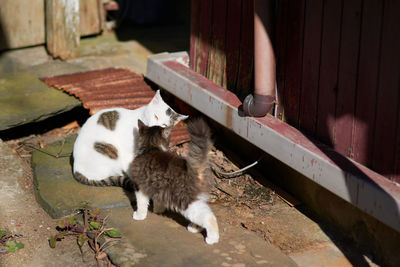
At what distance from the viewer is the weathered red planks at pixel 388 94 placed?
378cm

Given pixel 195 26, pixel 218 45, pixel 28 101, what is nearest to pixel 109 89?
pixel 28 101

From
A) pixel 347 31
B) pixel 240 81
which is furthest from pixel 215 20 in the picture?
pixel 347 31

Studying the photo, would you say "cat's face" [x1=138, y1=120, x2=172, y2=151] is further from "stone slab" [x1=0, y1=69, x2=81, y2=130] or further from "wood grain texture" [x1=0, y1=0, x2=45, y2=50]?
"wood grain texture" [x1=0, y1=0, x2=45, y2=50]

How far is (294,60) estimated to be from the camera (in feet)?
15.6

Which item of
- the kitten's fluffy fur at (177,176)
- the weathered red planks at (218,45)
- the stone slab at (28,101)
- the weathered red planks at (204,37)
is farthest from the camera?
the stone slab at (28,101)

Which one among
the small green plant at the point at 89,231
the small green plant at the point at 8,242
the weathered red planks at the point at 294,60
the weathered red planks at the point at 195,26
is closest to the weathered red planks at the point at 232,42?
the weathered red planks at the point at 195,26

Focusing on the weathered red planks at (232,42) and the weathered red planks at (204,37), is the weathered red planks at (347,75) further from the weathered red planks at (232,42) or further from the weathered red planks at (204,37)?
the weathered red planks at (204,37)

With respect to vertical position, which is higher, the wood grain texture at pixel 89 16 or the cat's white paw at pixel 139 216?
the wood grain texture at pixel 89 16

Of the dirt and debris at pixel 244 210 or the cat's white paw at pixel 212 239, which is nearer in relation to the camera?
the cat's white paw at pixel 212 239

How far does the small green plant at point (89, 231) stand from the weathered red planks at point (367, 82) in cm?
195

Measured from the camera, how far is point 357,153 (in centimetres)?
429

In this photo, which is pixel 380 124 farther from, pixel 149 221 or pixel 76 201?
pixel 76 201

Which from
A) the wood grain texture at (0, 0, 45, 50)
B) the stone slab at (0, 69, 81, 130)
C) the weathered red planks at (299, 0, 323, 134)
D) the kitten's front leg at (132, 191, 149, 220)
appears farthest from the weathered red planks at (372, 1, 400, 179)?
the wood grain texture at (0, 0, 45, 50)

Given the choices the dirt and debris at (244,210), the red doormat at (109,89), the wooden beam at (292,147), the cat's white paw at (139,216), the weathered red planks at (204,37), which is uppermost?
the weathered red planks at (204,37)
